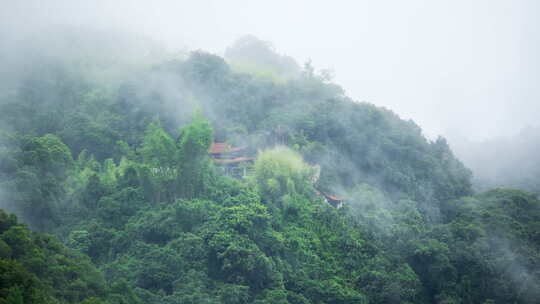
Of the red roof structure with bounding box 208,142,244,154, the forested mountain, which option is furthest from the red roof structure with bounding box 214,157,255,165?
the forested mountain

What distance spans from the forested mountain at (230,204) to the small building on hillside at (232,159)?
401mm

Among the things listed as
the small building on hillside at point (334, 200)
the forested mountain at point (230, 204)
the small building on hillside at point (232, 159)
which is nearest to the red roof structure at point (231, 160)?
the small building on hillside at point (232, 159)

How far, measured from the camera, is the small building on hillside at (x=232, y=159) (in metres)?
19.8

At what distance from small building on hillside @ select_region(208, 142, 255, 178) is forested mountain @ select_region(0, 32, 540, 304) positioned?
0.40 metres

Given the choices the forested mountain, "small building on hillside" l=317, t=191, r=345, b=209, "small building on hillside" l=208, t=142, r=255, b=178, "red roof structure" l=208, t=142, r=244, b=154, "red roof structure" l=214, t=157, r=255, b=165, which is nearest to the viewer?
the forested mountain

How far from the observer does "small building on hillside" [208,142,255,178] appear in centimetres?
1978

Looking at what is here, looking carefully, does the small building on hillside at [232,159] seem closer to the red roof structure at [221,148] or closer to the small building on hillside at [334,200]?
the red roof structure at [221,148]

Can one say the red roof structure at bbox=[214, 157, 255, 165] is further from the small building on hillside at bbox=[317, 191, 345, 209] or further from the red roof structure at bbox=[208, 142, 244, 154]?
the small building on hillside at bbox=[317, 191, 345, 209]

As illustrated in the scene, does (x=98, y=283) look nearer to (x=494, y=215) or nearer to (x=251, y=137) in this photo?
(x=251, y=137)

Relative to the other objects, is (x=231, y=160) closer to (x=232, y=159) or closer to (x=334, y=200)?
(x=232, y=159)

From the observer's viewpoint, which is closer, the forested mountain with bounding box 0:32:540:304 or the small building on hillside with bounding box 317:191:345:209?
the forested mountain with bounding box 0:32:540:304

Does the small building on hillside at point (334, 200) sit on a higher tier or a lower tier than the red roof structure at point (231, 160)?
lower

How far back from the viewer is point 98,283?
11.8m

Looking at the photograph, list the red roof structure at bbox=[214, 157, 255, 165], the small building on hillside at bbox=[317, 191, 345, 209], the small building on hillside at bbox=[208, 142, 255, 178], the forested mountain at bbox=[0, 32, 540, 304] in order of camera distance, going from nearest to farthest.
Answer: the forested mountain at bbox=[0, 32, 540, 304]
the small building on hillside at bbox=[317, 191, 345, 209]
the small building on hillside at bbox=[208, 142, 255, 178]
the red roof structure at bbox=[214, 157, 255, 165]
